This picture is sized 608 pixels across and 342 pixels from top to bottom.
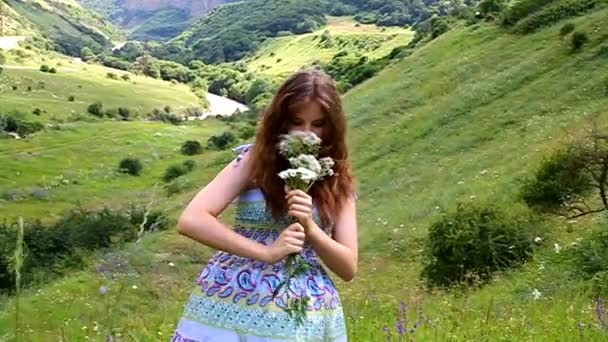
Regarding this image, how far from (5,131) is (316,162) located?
9810 centimetres

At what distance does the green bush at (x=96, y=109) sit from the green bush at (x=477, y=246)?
107546 mm

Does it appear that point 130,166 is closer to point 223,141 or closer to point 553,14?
point 223,141

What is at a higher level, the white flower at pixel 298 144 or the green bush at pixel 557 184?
the white flower at pixel 298 144

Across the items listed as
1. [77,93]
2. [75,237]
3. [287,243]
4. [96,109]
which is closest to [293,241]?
[287,243]

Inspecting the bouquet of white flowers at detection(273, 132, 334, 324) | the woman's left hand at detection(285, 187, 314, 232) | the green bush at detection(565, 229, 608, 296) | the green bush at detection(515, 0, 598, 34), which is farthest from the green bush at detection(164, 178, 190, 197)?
the woman's left hand at detection(285, 187, 314, 232)

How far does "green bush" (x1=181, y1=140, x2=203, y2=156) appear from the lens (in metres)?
79.3

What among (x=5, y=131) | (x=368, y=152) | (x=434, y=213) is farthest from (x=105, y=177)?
(x=434, y=213)

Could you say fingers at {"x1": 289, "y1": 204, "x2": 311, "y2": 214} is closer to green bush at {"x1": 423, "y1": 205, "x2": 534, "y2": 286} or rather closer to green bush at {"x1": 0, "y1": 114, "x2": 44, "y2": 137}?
green bush at {"x1": 423, "y1": 205, "x2": 534, "y2": 286}

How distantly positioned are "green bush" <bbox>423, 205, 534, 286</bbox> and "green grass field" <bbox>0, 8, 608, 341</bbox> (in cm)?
52

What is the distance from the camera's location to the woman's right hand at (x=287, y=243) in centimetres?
307

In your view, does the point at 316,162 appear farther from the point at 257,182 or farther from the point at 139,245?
the point at 139,245

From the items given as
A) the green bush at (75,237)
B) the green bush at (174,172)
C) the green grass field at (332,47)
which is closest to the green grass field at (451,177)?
the green bush at (75,237)

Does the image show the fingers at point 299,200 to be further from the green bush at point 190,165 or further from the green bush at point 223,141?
the green bush at point 223,141

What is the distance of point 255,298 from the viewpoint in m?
3.23
